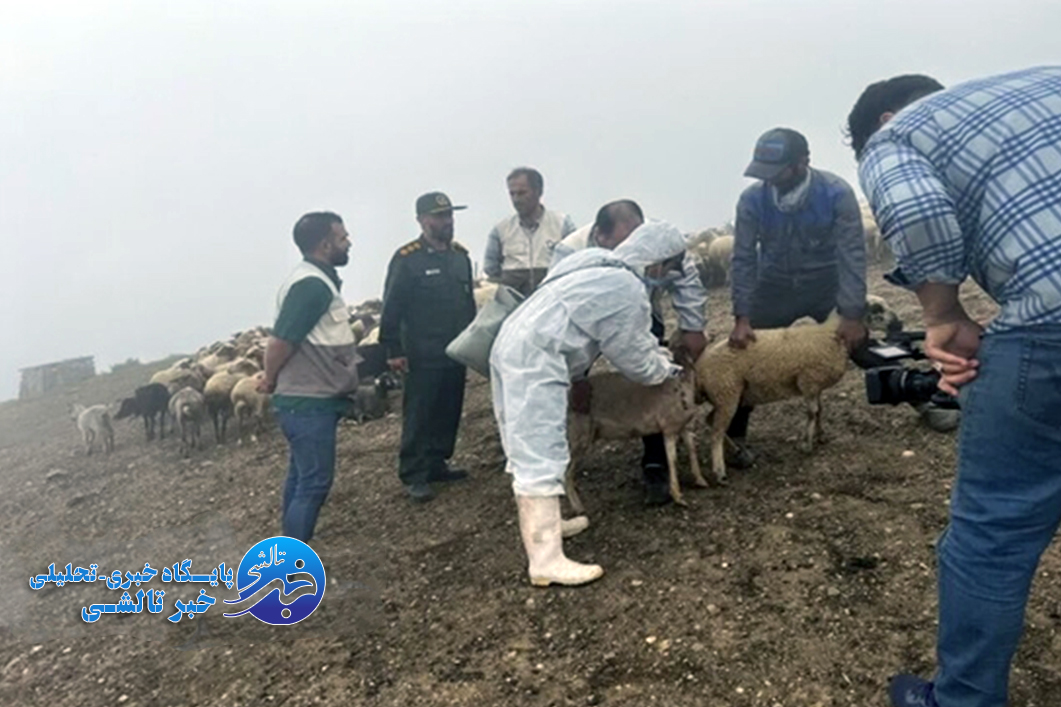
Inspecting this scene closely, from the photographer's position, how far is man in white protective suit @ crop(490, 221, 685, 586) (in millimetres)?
4082

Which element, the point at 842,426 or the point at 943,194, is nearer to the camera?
the point at 943,194

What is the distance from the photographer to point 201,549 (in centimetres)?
636

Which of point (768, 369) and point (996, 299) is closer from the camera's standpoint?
point (996, 299)

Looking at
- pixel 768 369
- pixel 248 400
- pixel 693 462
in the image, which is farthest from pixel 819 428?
pixel 248 400

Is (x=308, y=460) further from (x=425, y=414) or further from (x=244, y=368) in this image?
(x=244, y=368)

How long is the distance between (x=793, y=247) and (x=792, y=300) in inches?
15.7

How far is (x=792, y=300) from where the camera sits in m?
5.41

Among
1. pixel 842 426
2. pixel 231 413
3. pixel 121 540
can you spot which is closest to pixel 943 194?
pixel 842 426

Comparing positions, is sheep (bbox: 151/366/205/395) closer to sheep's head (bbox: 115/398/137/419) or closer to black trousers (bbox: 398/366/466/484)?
sheep's head (bbox: 115/398/137/419)

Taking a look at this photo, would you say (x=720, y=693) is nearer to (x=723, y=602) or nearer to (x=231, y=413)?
(x=723, y=602)

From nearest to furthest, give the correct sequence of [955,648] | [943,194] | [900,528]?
[943,194] < [955,648] < [900,528]

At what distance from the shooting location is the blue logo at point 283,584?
4613mm

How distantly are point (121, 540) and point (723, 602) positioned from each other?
5657 mm

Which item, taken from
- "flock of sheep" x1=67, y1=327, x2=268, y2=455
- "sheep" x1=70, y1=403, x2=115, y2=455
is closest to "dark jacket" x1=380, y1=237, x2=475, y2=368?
"flock of sheep" x1=67, y1=327, x2=268, y2=455
